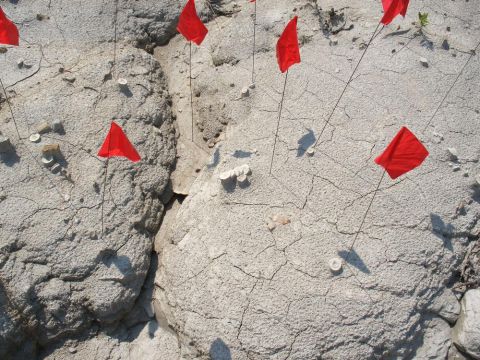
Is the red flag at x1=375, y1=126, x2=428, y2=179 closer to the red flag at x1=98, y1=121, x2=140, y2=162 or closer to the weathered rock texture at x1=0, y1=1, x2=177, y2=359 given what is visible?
the red flag at x1=98, y1=121, x2=140, y2=162

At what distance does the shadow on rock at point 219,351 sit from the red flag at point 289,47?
1.93m

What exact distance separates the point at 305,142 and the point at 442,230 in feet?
3.81

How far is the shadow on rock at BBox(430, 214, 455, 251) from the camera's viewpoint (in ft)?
9.49

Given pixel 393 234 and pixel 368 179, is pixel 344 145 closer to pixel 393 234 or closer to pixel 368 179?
pixel 368 179

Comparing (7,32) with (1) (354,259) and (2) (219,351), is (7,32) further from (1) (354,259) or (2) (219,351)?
(1) (354,259)

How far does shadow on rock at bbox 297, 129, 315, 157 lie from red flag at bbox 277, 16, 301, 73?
1.92 ft

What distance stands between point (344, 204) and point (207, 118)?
1.52 metres

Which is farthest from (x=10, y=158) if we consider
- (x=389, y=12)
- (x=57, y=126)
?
(x=389, y=12)

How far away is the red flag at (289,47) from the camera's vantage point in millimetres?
2951

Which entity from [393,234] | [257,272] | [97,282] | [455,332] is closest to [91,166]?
[97,282]

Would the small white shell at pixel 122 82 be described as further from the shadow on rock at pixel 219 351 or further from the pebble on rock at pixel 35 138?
the shadow on rock at pixel 219 351

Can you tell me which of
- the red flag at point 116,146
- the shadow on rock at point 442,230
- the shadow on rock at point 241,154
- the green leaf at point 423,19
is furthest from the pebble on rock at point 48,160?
the green leaf at point 423,19

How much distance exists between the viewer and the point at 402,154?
7.95 ft

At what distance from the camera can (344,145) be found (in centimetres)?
329
